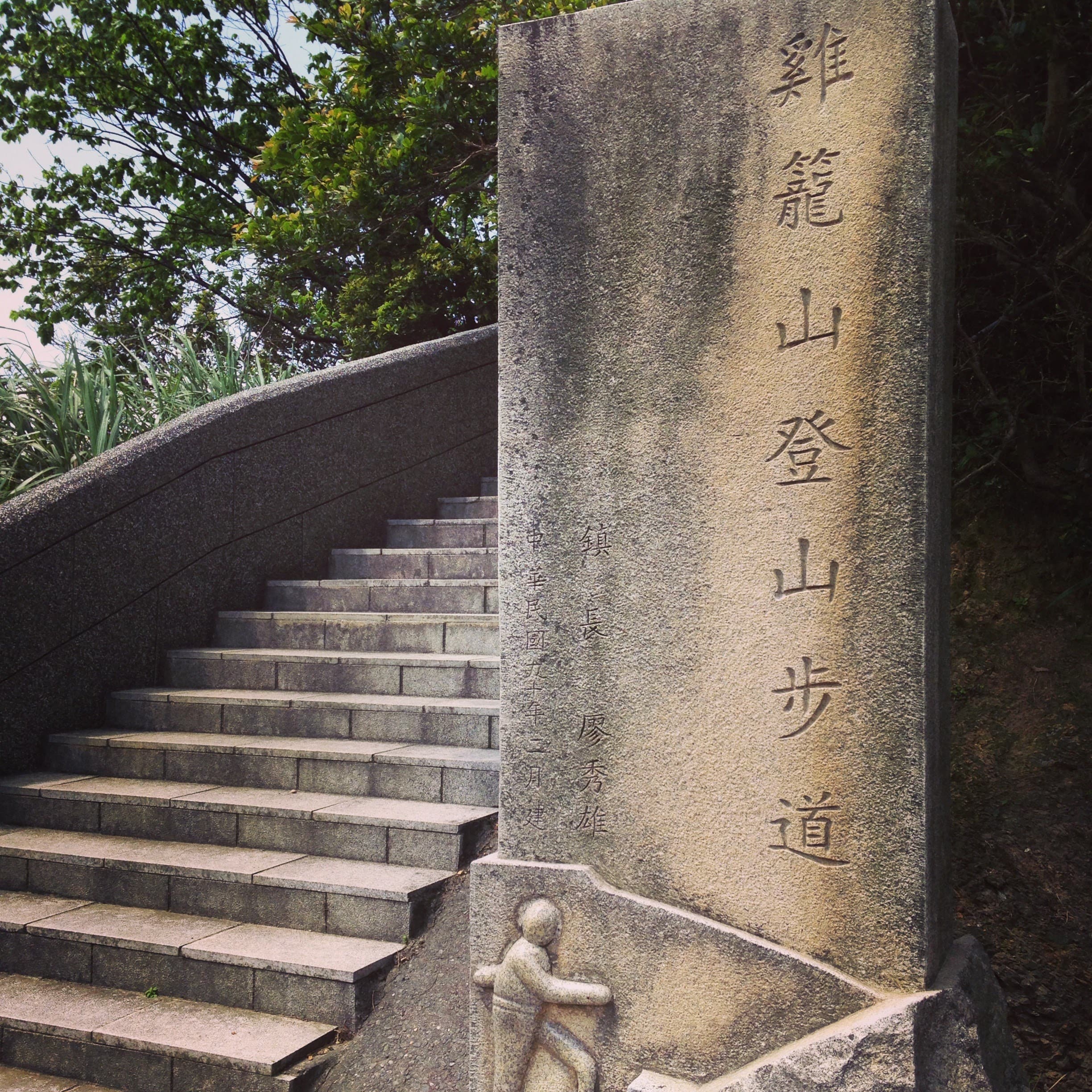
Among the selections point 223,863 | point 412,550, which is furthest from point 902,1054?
point 412,550

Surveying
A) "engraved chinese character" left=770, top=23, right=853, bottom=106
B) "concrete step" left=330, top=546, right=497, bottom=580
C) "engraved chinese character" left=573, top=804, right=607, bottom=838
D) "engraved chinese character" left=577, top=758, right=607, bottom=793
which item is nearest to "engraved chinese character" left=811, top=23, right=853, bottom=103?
"engraved chinese character" left=770, top=23, right=853, bottom=106

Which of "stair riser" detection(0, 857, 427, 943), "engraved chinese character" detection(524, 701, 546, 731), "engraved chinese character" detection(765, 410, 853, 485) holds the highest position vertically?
"engraved chinese character" detection(765, 410, 853, 485)

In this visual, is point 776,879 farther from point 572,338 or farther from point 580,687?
point 572,338

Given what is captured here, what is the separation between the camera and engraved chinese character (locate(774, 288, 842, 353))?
238cm

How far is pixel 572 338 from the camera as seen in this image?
2.70 m

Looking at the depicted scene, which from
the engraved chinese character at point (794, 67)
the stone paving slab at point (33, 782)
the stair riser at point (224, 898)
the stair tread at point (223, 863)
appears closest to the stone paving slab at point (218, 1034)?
the stair riser at point (224, 898)

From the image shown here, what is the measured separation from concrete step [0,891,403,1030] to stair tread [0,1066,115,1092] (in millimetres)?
341

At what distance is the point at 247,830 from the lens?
13.1 ft

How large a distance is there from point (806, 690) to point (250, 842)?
8.31 ft

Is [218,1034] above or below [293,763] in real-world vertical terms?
below

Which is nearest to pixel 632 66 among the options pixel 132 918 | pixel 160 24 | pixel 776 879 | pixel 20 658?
pixel 776 879

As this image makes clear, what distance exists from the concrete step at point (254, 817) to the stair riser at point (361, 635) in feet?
3.13

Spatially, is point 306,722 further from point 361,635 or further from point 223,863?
point 223,863

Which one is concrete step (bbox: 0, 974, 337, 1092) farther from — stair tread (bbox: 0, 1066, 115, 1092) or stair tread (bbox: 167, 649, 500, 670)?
stair tread (bbox: 167, 649, 500, 670)
